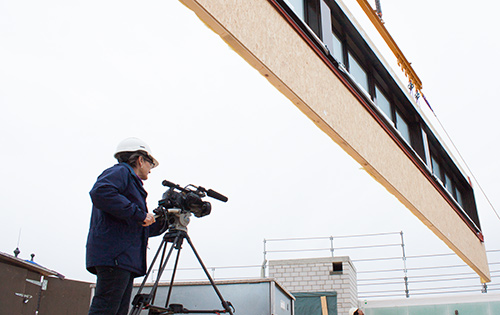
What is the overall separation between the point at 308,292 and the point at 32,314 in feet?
26.1

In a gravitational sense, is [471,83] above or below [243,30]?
above

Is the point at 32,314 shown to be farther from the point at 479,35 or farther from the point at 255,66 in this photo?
the point at 479,35

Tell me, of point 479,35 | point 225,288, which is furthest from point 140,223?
point 479,35

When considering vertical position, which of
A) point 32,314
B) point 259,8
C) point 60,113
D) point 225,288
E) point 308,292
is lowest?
point 32,314

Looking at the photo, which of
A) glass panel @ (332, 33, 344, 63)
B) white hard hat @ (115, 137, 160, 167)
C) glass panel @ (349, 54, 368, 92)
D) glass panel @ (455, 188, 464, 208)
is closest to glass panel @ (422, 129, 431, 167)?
glass panel @ (349, 54, 368, 92)

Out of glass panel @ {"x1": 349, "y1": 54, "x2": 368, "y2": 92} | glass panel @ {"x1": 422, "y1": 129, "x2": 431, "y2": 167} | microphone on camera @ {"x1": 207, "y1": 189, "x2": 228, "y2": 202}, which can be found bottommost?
microphone on camera @ {"x1": 207, "y1": 189, "x2": 228, "y2": 202}

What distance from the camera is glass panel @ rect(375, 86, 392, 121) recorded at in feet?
20.7

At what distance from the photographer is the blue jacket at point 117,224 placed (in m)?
2.11

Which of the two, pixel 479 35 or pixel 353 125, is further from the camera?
pixel 479 35

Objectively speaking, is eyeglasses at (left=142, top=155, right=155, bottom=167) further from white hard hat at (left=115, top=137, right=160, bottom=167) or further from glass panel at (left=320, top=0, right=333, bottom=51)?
glass panel at (left=320, top=0, right=333, bottom=51)

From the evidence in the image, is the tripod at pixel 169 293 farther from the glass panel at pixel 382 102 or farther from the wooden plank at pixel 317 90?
the glass panel at pixel 382 102

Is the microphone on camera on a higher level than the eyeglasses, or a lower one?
lower

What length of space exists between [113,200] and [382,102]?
5.10m

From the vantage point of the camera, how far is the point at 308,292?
10352 mm
